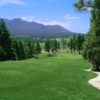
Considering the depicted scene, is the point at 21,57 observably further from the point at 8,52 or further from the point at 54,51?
the point at 54,51

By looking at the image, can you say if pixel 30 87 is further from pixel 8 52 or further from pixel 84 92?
pixel 8 52

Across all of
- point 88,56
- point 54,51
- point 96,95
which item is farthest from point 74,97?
point 54,51

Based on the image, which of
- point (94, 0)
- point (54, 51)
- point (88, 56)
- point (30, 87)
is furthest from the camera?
point (54, 51)

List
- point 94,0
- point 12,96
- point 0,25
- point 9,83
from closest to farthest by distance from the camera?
1. point 94,0
2. point 12,96
3. point 9,83
4. point 0,25

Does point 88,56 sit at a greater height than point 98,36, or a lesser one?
lesser

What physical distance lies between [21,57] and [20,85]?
7176 cm

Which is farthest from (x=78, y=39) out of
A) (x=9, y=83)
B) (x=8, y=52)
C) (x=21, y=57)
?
(x=9, y=83)

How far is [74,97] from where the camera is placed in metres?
26.0

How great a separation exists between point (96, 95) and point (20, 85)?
752 cm

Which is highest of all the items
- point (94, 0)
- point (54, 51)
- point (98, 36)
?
point (94, 0)

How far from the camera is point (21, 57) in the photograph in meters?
104

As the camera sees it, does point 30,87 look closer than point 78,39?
Yes

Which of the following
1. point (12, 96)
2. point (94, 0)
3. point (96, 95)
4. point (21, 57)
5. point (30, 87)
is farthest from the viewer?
point (21, 57)

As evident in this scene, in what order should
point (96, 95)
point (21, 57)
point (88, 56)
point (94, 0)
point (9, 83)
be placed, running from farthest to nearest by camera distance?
point (21, 57) < point (88, 56) < point (9, 83) < point (96, 95) < point (94, 0)
